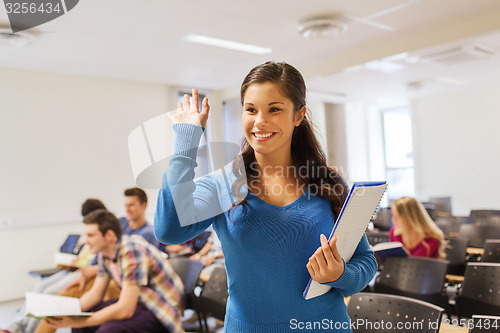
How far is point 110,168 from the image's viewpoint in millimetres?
6852

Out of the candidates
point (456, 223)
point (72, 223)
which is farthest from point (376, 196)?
point (72, 223)

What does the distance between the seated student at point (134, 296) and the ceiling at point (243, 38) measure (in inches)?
88.9

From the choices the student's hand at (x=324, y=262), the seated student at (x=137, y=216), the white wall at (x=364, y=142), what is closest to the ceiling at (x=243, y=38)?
the seated student at (x=137, y=216)

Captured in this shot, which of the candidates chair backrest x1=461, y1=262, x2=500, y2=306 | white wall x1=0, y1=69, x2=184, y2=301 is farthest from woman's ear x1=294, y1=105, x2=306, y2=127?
white wall x1=0, y1=69, x2=184, y2=301

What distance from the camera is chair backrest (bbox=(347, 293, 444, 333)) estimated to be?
173 centimetres

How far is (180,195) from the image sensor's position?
100 cm

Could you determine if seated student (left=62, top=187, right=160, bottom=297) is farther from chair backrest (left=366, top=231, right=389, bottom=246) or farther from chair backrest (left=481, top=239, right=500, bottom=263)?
chair backrest (left=481, top=239, right=500, bottom=263)

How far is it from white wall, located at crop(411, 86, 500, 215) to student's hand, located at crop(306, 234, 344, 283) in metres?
9.02

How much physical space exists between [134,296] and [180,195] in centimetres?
Answer: 183

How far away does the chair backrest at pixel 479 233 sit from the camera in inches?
188

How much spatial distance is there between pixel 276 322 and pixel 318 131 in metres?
0.56

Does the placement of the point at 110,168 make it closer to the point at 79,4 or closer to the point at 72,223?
the point at 72,223

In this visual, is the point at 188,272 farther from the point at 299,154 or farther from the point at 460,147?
the point at 460,147

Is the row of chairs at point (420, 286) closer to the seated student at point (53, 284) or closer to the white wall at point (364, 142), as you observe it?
the seated student at point (53, 284)
